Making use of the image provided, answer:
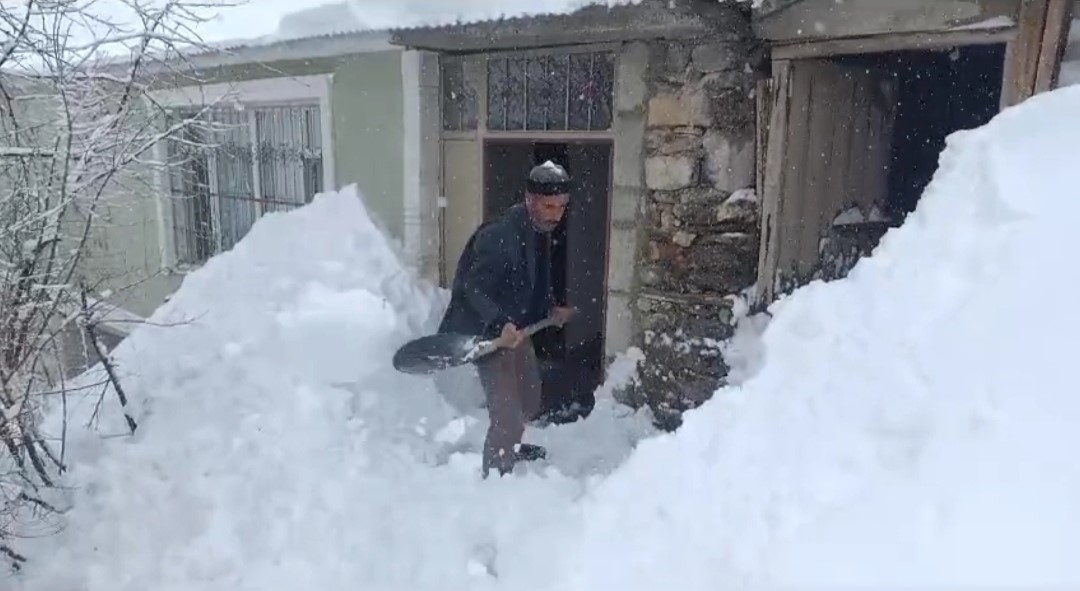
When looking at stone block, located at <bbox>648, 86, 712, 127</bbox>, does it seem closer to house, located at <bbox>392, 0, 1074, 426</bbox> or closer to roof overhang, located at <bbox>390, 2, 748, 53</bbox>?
house, located at <bbox>392, 0, 1074, 426</bbox>

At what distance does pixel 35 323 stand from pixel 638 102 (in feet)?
12.5

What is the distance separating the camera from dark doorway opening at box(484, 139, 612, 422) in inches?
248

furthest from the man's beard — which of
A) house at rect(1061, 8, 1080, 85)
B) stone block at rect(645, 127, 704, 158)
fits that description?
house at rect(1061, 8, 1080, 85)

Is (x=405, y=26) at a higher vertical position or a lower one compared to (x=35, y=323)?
higher

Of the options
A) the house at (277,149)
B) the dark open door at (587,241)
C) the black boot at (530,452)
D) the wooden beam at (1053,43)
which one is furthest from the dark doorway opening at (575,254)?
the wooden beam at (1053,43)

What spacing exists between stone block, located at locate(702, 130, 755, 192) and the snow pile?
5.48 ft

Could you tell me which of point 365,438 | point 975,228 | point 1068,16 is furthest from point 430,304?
point 1068,16

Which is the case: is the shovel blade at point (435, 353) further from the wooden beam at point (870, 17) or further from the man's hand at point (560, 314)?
the wooden beam at point (870, 17)

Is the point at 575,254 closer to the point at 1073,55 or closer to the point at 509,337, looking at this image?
the point at 509,337

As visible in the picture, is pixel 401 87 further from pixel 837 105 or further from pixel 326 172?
pixel 837 105

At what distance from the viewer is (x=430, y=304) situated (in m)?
5.91

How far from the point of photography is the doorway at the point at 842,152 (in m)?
4.50

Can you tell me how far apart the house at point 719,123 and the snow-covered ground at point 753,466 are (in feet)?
2.35

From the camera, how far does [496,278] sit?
173 inches
